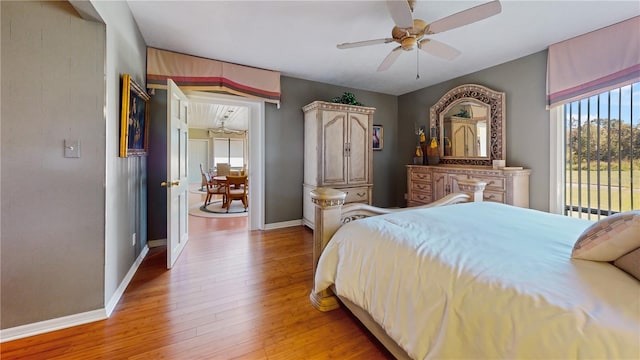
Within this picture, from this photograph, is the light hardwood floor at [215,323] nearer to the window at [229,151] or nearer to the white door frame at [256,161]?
the white door frame at [256,161]

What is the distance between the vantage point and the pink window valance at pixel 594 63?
2.38 meters

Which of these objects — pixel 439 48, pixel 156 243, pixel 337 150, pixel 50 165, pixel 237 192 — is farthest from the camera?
pixel 237 192

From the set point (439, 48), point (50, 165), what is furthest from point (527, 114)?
point (50, 165)

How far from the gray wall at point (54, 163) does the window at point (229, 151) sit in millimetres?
A: 8787

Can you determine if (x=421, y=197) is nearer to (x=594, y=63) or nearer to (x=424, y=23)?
(x=594, y=63)

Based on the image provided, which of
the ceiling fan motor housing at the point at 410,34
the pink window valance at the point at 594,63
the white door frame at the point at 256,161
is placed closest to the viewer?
the ceiling fan motor housing at the point at 410,34

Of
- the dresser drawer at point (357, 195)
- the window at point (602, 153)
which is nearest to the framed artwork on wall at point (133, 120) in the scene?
the dresser drawer at point (357, 195)

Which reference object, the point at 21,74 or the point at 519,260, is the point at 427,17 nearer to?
the point at 519,260

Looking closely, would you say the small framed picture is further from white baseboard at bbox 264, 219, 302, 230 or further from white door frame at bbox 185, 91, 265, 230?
white door frame at bbox 185, 91, 265, 230

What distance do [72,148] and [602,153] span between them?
468 centimetres

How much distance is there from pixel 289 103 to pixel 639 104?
389 centimetres

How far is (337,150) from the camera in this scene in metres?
3.87

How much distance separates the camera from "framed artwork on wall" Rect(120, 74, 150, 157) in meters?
2.12

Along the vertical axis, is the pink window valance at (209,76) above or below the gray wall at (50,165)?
above
